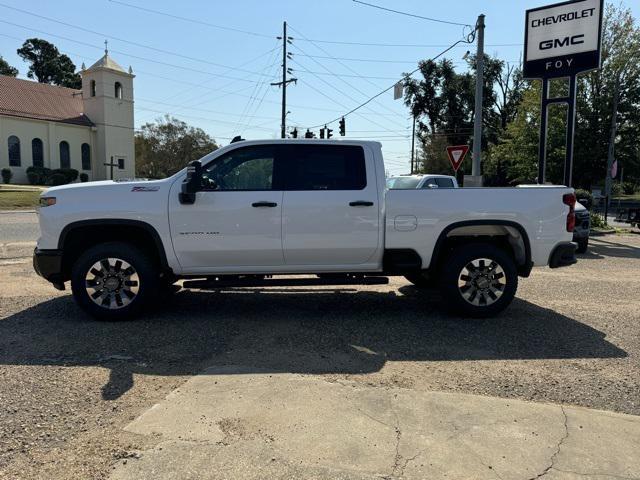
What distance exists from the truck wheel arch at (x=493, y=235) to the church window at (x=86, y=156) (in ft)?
192

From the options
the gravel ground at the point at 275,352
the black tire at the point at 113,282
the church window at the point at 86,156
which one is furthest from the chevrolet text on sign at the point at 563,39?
the church window at the point at 86,156

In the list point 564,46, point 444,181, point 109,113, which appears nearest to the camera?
point 564,46

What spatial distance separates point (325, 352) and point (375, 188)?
1.99m

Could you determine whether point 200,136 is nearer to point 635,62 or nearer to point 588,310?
point 635,62

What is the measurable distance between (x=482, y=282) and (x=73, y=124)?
58.4 m

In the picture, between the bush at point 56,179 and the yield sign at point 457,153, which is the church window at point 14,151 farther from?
the yield sign at point 457,153

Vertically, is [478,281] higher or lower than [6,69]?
lower

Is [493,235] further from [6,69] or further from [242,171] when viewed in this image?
[6,69]

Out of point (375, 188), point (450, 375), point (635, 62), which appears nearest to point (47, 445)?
point (450, 375)

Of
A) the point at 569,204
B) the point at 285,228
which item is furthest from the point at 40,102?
the point at 569,204

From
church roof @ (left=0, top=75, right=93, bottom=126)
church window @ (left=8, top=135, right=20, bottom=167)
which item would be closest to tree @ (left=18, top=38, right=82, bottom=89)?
church roof @ (left=0, top=75, right=93, bottom=126)

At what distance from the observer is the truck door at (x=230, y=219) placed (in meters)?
5.73

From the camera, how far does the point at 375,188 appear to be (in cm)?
593

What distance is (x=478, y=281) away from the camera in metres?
6.09
